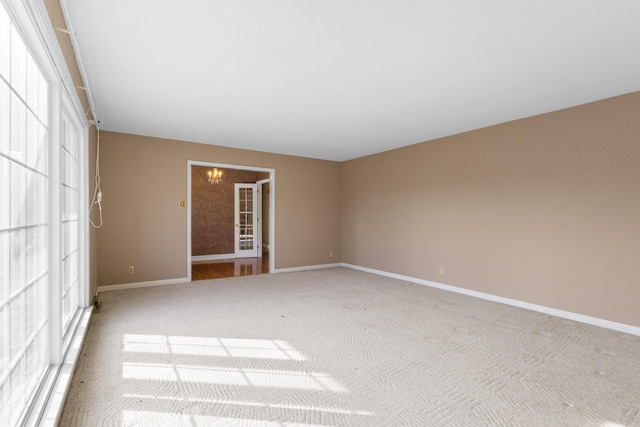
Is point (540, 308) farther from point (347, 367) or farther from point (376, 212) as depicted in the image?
point (376, 212)

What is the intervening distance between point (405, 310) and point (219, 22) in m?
3.60

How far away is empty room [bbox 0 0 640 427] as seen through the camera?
189 cm

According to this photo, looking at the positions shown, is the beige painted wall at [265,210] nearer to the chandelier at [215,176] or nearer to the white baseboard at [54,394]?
the chandelier at [215,176]

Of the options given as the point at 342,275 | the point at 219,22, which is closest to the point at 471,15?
the point at 219,22

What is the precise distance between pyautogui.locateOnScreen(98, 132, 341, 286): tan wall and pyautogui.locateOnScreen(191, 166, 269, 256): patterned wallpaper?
2754mm

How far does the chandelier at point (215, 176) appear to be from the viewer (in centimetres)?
835

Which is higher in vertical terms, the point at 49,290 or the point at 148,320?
the point at 49,290

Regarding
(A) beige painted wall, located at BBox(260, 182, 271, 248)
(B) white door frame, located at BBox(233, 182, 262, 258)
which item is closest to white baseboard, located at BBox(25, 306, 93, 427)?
(B) white door frame, located at BBox(233, 182, 262, 258)

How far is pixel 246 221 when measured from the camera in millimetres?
8820

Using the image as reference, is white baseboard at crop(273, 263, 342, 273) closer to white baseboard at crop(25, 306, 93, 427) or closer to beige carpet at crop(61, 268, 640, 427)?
beige carpet at crop(61, 268, 640, 427)

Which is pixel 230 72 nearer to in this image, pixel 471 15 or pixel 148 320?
pixel 471 15

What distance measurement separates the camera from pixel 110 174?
16.0 feet

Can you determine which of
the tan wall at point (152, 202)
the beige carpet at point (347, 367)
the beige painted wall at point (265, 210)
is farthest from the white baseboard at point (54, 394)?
the beige painted wall at point (265, 210)

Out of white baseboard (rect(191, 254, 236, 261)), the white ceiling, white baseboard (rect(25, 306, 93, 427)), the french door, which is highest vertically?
the white ceiling
